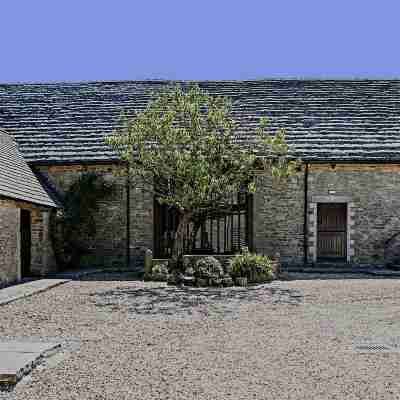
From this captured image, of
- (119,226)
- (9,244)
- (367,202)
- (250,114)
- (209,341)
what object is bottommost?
(209,341)

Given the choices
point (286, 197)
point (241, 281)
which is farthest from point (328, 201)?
point (241, 281)

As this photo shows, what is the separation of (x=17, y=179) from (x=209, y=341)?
8.90 metres

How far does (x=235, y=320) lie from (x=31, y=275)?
7745 mm

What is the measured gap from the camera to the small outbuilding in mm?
12188

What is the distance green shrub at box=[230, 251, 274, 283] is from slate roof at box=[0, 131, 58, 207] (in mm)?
5253

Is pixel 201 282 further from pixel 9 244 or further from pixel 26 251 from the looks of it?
pixel 26 251

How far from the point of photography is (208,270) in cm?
1257

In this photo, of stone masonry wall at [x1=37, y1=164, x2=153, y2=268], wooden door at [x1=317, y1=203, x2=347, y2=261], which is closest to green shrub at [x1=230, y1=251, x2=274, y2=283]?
→ stone masonry wall at [x1=37, y1=164, x2=153, y2=268]

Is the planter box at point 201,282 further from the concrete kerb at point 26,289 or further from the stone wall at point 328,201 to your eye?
the stone wall at point 328,201

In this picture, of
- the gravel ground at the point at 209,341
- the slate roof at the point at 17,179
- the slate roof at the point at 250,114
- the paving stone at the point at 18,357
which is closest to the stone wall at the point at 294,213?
the slate roof at the point at 250,114

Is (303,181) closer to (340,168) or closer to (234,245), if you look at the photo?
(340,168)

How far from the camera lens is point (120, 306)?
9.61 meters

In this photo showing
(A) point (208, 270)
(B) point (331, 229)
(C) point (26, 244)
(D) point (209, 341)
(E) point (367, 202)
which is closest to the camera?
(D) point (209, 341)

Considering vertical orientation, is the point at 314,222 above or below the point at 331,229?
above
